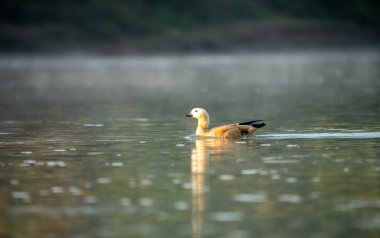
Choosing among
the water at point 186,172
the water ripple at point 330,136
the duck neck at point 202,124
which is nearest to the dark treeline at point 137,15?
the water at point 186,172

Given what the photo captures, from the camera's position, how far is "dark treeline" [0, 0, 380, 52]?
109 m

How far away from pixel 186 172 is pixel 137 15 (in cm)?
10376

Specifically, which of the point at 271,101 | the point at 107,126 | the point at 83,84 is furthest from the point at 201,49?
the point at 107,126

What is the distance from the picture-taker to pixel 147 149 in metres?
22.6

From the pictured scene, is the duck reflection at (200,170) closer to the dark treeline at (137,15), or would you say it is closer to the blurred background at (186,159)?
the blurred background at (186,159)

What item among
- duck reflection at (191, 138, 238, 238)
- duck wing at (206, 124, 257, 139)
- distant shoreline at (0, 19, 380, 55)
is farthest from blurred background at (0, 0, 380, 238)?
distant shoreline at (0, 19, 380, 55)

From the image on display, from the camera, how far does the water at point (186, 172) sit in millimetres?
14664

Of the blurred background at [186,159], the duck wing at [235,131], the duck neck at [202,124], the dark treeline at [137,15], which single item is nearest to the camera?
the blurred background at [186,159]

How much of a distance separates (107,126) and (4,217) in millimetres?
13605

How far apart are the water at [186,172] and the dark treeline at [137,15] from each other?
71.6 metres

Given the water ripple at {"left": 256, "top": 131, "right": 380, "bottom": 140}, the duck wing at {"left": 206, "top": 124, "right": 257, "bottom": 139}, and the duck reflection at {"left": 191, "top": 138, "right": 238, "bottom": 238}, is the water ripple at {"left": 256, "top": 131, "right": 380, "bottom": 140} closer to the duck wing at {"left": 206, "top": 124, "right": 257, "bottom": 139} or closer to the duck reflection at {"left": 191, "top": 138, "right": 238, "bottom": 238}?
the duck wing at {"left": 206, "top": 124, "right": 257, "bottom": 139}

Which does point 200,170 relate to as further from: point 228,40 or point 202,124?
point 228,40

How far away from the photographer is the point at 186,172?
62.2 ft

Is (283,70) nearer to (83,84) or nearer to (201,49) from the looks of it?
(83,84)
